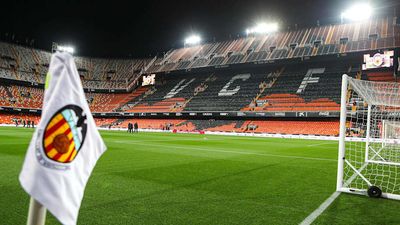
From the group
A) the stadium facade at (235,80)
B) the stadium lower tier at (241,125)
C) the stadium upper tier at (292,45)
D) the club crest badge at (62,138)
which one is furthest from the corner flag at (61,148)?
the stadium upper tier at (292,45)

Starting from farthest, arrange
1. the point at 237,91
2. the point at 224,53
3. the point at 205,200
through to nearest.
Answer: the point at 224,53 → the point at 237,91 → the point at 205,200

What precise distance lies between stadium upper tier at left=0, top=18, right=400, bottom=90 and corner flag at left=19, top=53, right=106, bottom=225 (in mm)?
45860

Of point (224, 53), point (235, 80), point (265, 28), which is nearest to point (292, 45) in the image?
point (265, 28)

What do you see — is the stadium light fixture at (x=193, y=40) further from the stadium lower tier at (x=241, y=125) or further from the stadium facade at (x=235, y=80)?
the stadium lower tier at (x=241, y=125)

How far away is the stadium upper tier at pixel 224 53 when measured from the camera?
4405 cm

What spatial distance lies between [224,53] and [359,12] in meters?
22.0

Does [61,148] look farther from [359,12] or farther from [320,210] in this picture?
[359,12]

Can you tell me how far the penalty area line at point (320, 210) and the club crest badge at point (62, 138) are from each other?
3.43m

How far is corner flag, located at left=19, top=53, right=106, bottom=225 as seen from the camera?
5.10 ft

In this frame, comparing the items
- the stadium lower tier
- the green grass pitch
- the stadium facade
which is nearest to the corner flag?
the green grass pitch

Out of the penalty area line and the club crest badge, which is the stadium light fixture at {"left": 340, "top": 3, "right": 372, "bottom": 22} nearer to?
the penalty area line

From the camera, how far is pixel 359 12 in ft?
150

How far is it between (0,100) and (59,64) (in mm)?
59384

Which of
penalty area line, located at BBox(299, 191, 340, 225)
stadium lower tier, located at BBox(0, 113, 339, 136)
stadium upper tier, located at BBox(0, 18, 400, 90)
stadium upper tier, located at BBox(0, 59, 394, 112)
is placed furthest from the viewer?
stadium upper tier, located at BBox(0, 18, 400, 90)
